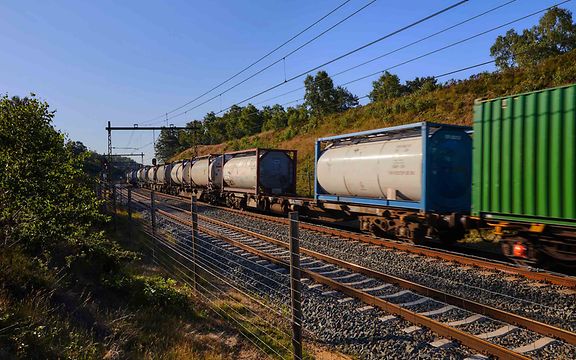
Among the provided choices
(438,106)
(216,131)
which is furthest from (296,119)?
(216,131)

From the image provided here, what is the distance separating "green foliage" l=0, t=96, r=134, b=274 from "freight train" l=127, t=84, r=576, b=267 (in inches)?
326

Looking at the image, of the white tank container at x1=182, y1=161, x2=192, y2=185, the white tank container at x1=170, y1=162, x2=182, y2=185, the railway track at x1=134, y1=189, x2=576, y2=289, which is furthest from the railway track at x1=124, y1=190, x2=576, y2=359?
the white tank container at x1=170, y1=162, x2=182, y2=185

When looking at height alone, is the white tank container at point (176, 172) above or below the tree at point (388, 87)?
below

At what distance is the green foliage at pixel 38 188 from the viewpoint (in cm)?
670

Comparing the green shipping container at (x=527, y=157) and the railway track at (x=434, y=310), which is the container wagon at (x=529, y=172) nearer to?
the green shipping container at (x=527, y=157)

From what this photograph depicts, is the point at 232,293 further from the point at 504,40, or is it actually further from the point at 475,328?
the point at 504,40

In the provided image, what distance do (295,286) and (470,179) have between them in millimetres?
9343

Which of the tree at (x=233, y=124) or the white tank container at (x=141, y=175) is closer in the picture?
the white tank container at (x=141, y=175)

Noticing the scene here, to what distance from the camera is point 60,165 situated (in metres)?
7.46

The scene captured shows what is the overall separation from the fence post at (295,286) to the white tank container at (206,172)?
73.1 ft

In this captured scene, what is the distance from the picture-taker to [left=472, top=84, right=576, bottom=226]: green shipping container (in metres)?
7.43

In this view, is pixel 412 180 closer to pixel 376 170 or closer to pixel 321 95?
pixel 376 170

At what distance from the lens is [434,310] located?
21.5 feet

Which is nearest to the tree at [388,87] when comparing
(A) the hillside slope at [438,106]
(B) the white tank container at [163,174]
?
(A) the hillside slope at [438,106]
